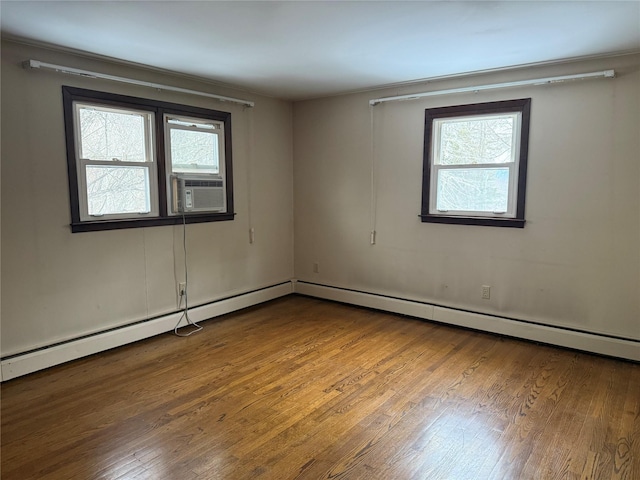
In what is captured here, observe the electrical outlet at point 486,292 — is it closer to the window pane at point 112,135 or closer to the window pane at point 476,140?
the window pane at point 476,140

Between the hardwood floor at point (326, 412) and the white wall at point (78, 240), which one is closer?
the hardwood floor at point (326, 412)

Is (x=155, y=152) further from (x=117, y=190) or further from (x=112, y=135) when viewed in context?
(x=117, y=190)

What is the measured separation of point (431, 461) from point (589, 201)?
8.29ft

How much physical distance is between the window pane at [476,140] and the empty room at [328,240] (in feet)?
0.07

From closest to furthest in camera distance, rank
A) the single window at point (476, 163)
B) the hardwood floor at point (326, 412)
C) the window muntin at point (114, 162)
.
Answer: the hardwood floor at point (326, 412) → the window muntin at point (114, 162) → the single window at point (476, 163)

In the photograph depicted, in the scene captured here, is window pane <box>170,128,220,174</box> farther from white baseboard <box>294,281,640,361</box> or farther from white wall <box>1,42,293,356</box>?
white baseboard <box>294,281,640,361</box>

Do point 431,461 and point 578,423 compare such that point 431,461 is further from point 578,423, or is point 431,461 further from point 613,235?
point 613,235

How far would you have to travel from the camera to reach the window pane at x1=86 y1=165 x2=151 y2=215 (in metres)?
3.48

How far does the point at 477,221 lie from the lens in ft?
13.2

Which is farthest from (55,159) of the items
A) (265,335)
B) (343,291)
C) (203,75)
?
(343,291)

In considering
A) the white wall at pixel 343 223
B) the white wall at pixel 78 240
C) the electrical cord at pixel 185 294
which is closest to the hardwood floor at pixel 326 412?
the electrical cord at pixel 185 294

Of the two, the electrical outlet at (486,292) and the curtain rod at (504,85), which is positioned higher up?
the curtain rod at (504,85)

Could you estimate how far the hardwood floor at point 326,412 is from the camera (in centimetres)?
216

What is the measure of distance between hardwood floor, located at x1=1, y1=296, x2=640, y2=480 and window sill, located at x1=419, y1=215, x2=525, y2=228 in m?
1.05
